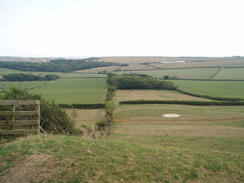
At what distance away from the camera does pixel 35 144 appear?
31.2 feet

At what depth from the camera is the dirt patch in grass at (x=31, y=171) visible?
708 centimetres

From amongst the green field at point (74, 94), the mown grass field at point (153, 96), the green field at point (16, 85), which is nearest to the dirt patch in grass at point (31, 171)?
the green field at point (16, 85)

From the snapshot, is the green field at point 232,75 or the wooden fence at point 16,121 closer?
the wooden fence at point 16,121

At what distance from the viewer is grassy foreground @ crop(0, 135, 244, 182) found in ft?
24.4

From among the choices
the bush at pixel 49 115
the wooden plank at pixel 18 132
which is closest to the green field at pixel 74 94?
the bush at pixel 49 115

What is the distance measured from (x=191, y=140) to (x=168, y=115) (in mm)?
22181

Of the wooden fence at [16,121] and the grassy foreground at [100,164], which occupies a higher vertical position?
the wooden fence at [16,121]

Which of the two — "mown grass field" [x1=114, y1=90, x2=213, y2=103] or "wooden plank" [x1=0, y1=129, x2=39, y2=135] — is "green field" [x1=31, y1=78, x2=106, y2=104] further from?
"wooden plank" [x1=0, y1=129, x2=39, y2=135]

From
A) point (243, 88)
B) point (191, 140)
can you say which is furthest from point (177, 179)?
point (243, 88)

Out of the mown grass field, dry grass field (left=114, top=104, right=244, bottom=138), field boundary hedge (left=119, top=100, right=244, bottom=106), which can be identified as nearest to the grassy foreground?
dry grass field (left=114, top=104, right=244, bottom=138)

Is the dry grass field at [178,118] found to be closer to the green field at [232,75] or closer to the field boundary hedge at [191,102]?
the field boundary hedge at [191,102]

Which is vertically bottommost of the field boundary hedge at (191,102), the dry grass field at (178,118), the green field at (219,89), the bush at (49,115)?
the dry grass field at (178,118)

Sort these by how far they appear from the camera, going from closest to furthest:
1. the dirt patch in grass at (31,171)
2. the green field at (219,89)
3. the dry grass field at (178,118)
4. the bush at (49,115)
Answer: the dirt patch in grass at (31,171) → the bush at (49,115) → the dry grass field at (178,118) → the green field at (219,89)

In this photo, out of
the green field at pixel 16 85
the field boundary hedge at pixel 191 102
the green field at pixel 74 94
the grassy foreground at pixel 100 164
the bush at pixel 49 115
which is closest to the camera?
the grassy foreground at pixel 100 164
